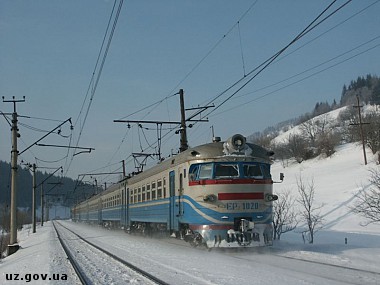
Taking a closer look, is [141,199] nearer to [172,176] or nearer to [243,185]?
[172,176]

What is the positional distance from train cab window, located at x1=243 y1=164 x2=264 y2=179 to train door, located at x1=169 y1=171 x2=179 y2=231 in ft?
9.75

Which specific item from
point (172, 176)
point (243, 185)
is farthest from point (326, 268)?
point (172, 176)

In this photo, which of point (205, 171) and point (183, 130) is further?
point (183, 130)

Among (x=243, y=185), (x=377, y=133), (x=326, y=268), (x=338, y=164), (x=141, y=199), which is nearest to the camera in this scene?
(x=326, y=268)

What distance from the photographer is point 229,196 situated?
14.1 m

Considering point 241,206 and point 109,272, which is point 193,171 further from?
point 109,272

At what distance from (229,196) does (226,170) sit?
2.71 ft

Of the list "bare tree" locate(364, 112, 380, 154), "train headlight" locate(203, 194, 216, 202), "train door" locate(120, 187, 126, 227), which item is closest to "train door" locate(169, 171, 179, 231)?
"train headlight" locate(203, 194, 216, 202)

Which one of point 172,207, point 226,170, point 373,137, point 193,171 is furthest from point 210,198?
point 373,137

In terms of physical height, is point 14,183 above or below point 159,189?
above

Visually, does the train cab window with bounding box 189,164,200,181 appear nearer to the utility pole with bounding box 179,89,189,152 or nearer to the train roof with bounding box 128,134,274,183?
the train roof with bounding box 128,134,274,183

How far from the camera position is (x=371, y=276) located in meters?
9.38

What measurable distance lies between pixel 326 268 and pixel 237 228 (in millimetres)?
3648

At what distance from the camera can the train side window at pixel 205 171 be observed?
47.3ft
